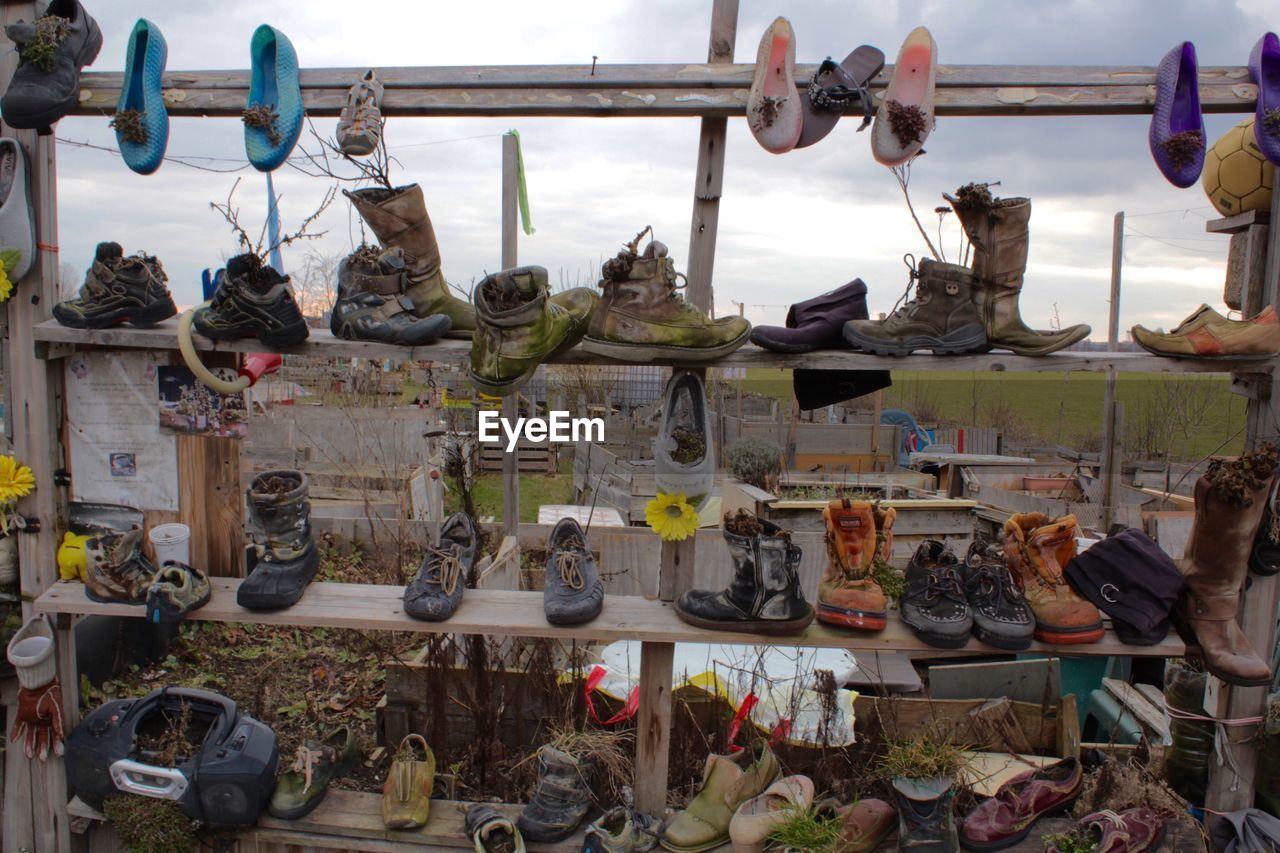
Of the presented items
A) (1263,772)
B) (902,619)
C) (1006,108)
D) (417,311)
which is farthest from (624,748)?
(1006,108)

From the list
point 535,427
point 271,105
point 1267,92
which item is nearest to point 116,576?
point 271,105

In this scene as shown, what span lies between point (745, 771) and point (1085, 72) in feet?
7.75

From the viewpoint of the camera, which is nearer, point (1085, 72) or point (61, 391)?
point (1085, 72)

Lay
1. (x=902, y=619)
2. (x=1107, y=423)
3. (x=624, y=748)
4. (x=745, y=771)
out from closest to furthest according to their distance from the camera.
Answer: (x=902, y=619), (x=745, y=771), (x=624, y=748), (x=1107, y=423)

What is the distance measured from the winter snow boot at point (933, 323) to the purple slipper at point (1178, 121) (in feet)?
1.99

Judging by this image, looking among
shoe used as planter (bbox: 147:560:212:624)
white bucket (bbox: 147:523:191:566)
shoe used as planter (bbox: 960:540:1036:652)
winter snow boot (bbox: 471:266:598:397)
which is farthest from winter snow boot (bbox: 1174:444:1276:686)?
white bucket (bbox: 147:523:191:566)

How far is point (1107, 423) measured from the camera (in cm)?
841

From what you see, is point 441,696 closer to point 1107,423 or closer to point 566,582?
point 566,582

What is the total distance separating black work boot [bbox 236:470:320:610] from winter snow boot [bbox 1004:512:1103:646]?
2.21 metres

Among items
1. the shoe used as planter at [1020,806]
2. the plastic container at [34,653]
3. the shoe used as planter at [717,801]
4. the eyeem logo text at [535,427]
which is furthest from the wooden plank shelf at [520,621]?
the eyeem logo text at [535,427]

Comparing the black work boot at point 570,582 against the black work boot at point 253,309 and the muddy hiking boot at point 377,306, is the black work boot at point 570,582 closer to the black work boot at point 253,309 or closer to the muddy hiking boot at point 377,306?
the muddy hiking boot at point 377,306

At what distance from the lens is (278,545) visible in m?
2.52

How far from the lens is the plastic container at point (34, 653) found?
2.61 m

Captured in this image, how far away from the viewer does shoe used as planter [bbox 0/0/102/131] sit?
7.75ft
